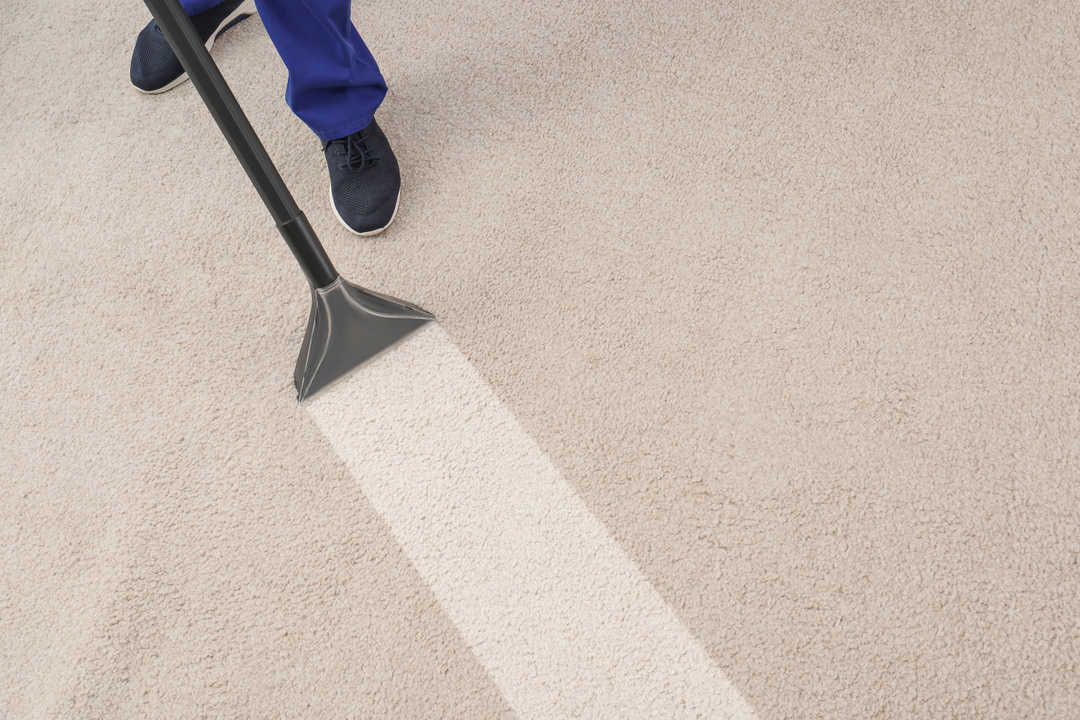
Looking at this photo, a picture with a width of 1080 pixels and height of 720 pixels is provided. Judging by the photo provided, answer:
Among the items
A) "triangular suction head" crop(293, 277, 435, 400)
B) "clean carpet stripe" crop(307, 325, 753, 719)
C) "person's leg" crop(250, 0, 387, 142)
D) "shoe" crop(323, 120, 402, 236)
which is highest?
"person's leg" crop(250, 0, 387, 142)

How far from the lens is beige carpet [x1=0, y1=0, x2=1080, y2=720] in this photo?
0.73 metres

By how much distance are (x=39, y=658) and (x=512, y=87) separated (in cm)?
99

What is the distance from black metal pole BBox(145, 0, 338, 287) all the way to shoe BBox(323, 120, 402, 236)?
180mm

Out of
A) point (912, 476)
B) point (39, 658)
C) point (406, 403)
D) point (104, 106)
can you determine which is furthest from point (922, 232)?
point (104, 106)

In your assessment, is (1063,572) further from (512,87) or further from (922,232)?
(512,87)

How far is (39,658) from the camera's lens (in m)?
0.78

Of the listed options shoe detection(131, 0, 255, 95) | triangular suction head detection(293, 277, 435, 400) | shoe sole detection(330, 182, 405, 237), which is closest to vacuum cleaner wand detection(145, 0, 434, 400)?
triangular suction head detection(293, 277, 435, 400)

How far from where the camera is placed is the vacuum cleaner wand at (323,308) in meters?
0.77

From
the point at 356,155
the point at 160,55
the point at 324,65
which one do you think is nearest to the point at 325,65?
the point at 324,65

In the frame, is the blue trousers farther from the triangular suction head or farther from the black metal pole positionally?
the triangular suction head

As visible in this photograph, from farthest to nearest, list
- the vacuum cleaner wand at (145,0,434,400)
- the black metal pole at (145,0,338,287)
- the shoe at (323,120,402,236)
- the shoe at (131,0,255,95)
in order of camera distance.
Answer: the shoe at (131,0,255,95) → the shoe at (323,120,402,236) → the vacuum cleaner wand at (145,0,434,400) → the black metal pole at (145,0,338,287)

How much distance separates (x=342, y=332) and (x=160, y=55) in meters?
0.73

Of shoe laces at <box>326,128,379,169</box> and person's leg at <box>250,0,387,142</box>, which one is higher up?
person's leg at <box>250,0,387,142</box>

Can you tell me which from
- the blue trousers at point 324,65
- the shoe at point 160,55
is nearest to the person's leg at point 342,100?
the blue trousers at point 324,65
